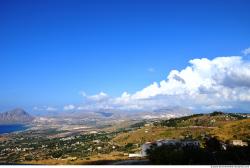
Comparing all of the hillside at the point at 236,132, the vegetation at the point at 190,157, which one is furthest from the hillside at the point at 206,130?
the vegetation at the point at 190,157

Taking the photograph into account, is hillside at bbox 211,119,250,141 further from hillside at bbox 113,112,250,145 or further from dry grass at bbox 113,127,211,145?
dry grass at bbox 113,127,211,145

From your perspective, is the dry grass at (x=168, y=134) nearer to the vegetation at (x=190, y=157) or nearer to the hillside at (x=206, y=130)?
the hillside at (x=206, y=130)

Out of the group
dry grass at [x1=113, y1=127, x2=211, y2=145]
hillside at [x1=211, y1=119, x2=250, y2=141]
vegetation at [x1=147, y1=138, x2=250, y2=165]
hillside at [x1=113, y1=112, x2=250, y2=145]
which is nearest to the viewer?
vegetation at [x1=147, y1=138, x2=250, y2=165]

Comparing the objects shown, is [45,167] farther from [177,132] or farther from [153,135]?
[153,135]

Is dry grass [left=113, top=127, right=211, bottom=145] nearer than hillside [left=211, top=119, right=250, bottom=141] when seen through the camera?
No

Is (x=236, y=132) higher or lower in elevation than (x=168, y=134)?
higher

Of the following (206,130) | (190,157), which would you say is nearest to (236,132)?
(206,130)

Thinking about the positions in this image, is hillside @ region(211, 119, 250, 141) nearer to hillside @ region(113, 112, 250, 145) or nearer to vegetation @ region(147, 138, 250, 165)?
hillside @ region(113, 112, 250, 145)

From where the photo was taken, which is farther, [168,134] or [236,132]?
[168,134]

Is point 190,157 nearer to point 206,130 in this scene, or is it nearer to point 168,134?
point 206,130

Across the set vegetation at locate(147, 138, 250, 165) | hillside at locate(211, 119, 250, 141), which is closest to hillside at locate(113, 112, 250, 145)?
hillside at locate(211, 119, 250, 141)

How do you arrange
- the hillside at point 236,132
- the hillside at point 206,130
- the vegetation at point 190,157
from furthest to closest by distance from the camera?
the hillside at point 206,130 → the hillside at point 236,132 → the vegetation at point 190,157

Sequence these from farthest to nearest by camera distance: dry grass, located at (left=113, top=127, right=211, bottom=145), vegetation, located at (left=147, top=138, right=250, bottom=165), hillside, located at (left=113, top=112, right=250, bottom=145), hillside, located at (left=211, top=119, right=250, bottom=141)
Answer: dry grass, located at (left=113, top=127, right=211, bottom=145), hillside, located at (left=113, top=112, right=250, bottom=145), hillside, located at (left=211, top=119, right=250, bottom=141), vegetation, located at (left=147, top=138, right=250, bottom=165)

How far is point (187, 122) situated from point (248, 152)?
74.1m
